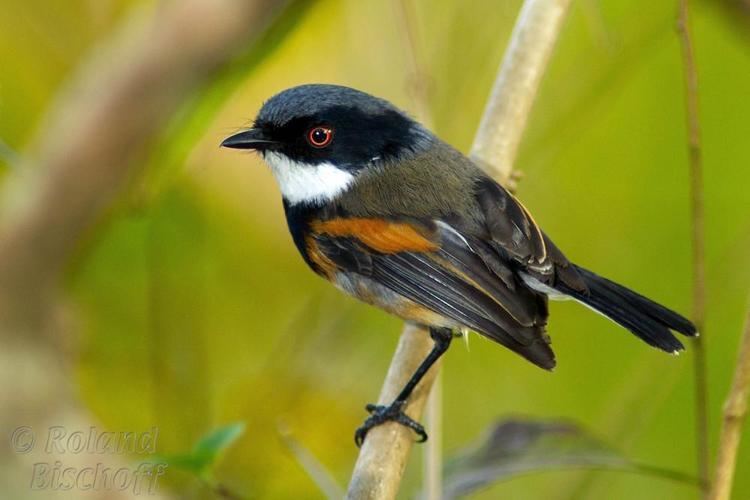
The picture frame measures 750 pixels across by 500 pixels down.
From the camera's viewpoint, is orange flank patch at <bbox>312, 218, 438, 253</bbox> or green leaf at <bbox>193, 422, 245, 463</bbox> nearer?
green leaf at <bbox>193, 422, 245, 463</bbox>

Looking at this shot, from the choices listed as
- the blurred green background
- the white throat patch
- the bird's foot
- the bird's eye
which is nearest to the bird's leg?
the bird's foot

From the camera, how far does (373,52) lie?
4.75m

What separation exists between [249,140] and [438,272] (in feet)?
2.39

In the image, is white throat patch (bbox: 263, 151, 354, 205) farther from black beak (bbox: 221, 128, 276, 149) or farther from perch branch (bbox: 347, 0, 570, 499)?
perch branch (bbox: 347, 0, 570, 499)

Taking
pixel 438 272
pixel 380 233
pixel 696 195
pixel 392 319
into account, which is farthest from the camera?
pixel 392 319

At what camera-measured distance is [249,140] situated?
119 inches

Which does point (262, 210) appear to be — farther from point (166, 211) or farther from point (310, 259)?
point (310, 259)

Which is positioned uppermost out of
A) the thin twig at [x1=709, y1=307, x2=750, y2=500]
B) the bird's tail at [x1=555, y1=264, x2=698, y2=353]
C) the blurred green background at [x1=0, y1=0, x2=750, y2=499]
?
the blurred green background at [x1=0, y1=0, x2=750, y2=499]

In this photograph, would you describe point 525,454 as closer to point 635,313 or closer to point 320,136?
point 635,313

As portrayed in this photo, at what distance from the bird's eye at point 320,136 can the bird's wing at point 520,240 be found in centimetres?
49

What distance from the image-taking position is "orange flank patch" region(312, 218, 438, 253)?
290cm

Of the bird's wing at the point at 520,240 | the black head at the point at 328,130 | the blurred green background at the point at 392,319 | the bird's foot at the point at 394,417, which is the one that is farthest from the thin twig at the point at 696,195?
the blurred green background at the point at 392,319

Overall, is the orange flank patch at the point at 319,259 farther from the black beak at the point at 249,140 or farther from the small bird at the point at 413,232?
the black beak at the point at 249,140

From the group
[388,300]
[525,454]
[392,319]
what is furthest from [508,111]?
[392,319]
